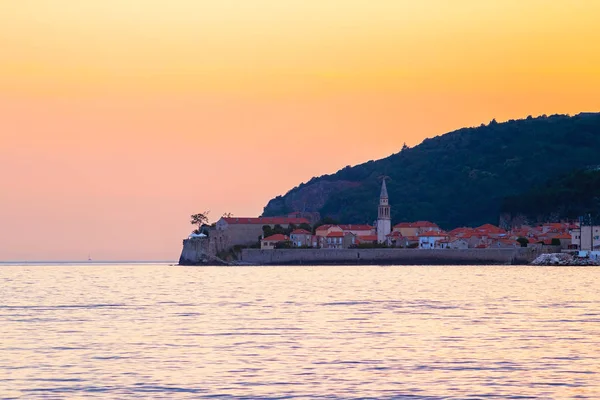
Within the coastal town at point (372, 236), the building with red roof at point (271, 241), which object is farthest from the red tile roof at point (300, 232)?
the building with red roof at point (271, 241)

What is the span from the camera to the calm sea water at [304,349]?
2481 cm

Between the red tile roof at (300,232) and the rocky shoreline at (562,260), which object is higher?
the red tile roof at (300,232)

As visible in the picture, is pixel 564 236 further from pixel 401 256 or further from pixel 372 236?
pixel 372 236

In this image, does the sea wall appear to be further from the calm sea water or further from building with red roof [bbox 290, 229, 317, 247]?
the calm sea water

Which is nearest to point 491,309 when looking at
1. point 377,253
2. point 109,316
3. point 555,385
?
point 109,316

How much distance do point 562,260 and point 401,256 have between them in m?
21.6

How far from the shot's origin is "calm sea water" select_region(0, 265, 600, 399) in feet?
81.4

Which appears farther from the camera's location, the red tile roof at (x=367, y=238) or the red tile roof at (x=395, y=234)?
the red tile roof at (x=395, y=234)

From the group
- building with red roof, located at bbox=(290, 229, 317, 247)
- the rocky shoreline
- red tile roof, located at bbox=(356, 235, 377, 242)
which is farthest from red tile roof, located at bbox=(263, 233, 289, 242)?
the rocky shoreline

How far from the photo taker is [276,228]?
167 metres

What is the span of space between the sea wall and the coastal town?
2.27m

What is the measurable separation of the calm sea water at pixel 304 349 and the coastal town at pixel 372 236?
319ft

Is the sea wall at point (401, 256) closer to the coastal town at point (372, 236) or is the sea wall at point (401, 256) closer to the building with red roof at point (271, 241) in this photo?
the coastal town at point (372, 236)

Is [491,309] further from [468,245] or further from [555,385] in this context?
[468,245]
